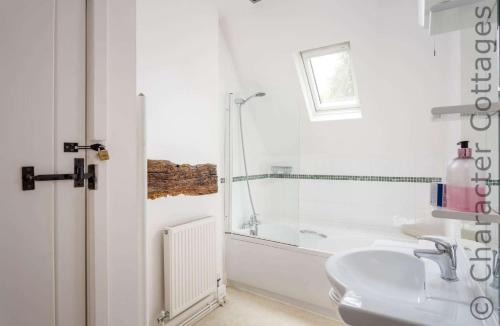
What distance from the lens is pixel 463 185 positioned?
80 centimetres

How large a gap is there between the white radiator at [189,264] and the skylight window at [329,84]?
173 centimetres

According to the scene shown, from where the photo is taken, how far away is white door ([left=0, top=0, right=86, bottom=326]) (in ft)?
4.32

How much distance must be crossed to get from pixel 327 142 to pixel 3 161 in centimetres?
277

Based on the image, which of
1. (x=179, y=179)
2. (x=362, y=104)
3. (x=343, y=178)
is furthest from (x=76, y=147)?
(x=343, y=178)

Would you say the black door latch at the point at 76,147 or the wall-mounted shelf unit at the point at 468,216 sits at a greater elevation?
the black door latch at the point at 76,147

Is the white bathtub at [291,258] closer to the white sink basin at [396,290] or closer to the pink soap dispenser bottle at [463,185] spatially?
the white sink basin at [396,290]

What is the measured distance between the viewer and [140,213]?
1.86m

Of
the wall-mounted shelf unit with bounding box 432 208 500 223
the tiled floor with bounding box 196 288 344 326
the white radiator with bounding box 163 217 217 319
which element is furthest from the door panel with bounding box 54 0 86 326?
the wall-mounted shelf unit with bounding box 432 208 500 223

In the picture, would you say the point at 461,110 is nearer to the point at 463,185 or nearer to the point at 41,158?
the point at 463,185

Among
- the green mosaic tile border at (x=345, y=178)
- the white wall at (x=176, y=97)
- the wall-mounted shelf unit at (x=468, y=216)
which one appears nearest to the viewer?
the wall-mounted shelf unit at (x=468, y=216)

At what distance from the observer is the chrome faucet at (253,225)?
2.78 metres

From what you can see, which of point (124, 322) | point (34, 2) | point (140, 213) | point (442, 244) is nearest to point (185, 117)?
point (140, 213)

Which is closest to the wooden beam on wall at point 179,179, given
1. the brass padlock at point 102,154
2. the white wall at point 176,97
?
the white wall at point 176,97

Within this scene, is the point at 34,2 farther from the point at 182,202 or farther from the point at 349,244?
the point at 349,244
